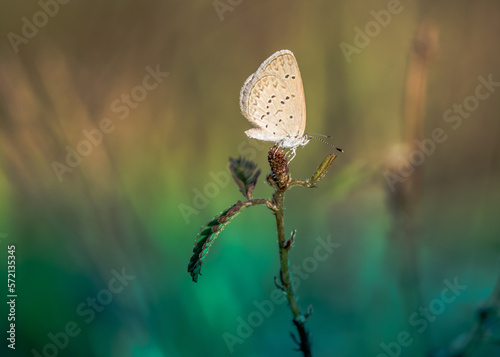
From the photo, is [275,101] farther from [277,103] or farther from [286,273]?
[286,273]

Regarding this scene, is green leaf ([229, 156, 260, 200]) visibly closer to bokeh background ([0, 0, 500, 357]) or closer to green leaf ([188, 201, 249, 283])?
green leaf ([188, 201, 249, 283])

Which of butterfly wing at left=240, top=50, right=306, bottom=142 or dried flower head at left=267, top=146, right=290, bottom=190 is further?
butterfly wing at left=240, top=50, right=306, bottom=142

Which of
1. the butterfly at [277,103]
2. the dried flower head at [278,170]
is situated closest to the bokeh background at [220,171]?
the butterfly at [277,103]

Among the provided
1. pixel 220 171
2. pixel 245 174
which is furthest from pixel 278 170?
pixel 220 171

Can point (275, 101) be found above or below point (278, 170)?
above

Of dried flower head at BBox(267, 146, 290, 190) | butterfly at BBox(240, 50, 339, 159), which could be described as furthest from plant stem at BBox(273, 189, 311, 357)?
butterfly at BBox(240, 50, 339, 159)

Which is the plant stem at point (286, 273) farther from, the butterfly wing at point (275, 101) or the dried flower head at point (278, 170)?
the butterfly wing at point (275, 101)
